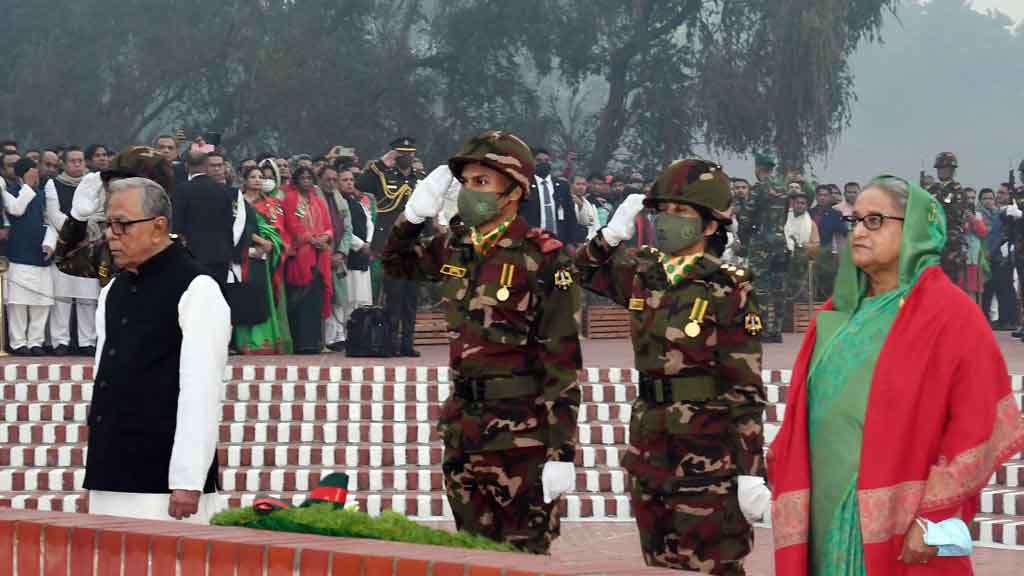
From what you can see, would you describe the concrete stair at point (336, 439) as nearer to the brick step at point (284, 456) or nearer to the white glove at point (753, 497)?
the brick step at point (284, 456)

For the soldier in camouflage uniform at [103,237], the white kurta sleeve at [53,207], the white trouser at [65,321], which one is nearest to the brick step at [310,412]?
the white trouser at [65,321]

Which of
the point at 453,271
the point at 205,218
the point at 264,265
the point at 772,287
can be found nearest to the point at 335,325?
the point at 264,265

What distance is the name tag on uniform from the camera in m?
6.59

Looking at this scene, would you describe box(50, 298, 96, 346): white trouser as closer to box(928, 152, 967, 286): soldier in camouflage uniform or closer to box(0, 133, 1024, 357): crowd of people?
box(0, 133, 1024, 357): crowd of people

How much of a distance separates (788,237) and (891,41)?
99899mm

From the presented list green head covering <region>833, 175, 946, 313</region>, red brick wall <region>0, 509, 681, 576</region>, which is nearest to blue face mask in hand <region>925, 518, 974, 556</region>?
green head covering <region>833, 175, 946, 313</region>

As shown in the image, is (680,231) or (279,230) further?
(279,230)

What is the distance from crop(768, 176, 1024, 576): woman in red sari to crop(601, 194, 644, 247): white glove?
195cm

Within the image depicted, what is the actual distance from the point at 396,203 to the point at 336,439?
4056mm

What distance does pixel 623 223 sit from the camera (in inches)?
282

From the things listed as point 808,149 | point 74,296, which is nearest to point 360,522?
point 74,296

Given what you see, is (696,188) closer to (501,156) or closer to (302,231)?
(501,156)

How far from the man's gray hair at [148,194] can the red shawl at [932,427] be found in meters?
2.49

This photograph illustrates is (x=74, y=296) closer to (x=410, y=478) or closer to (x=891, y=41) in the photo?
(x=410, y=478)
